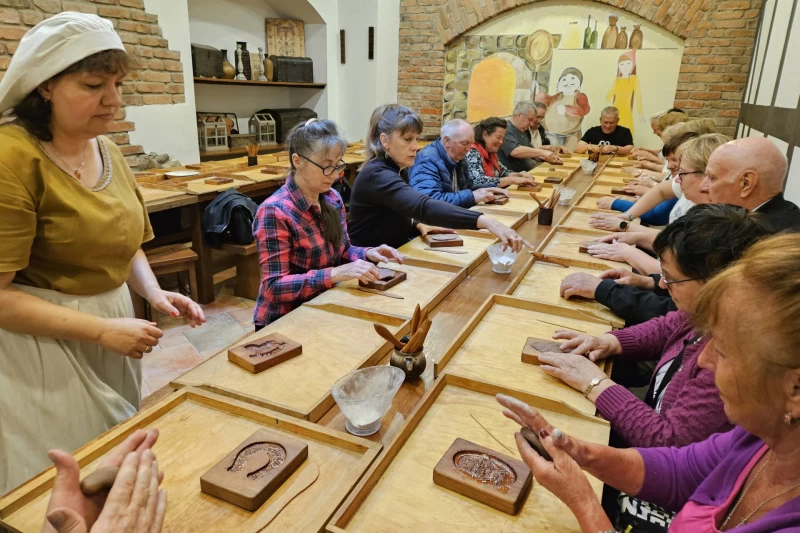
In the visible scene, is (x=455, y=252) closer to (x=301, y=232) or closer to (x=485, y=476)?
(x=301, y=232)

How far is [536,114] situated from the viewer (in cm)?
606

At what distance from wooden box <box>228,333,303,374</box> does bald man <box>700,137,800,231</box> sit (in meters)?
1.72

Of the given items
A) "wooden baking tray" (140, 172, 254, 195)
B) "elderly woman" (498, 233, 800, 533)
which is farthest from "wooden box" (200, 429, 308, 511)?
"wooden baking tray" (140, 172, 254, 195)

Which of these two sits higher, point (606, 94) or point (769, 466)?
point (606, 94)

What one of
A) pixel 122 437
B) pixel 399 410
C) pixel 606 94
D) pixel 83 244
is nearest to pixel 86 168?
pixel 83 244

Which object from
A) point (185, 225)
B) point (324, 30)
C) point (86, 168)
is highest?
point (324, 30)

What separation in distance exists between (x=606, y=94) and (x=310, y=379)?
720 cm

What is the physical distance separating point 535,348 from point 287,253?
0.97 metres

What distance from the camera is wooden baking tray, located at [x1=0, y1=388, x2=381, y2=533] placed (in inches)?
34.9

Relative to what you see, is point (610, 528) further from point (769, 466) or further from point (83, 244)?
point (83, 244)

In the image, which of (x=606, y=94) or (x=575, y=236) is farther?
(x=606, y=94)

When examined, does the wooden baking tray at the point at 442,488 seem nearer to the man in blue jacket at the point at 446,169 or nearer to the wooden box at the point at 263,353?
the wooden box at the point at 263,353

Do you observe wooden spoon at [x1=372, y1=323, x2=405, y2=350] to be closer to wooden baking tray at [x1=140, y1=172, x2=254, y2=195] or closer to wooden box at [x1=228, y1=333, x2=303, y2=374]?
wooden box at [x1=228, y1=333, x2=303, y2=374]

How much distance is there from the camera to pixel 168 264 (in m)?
3.53
